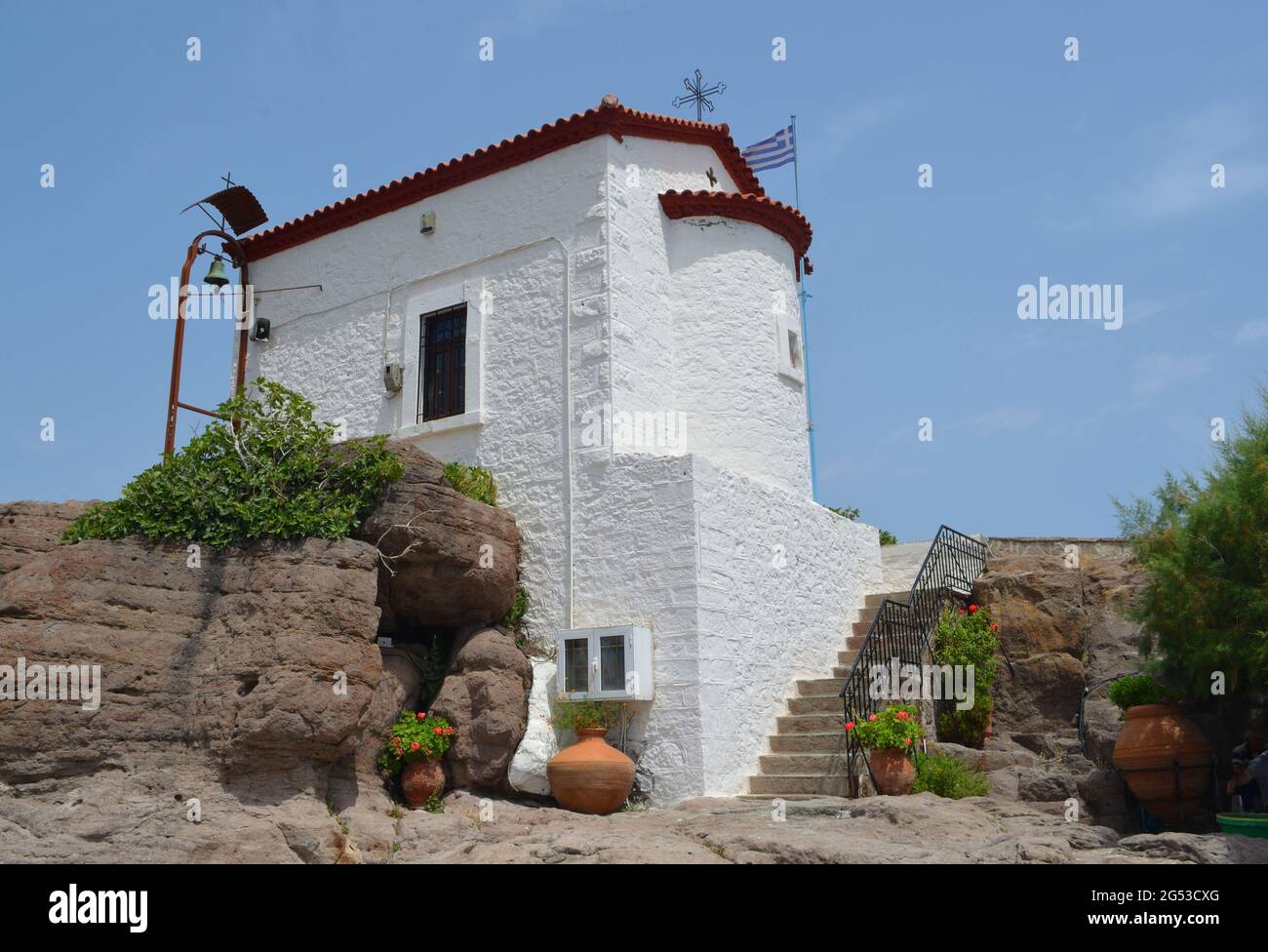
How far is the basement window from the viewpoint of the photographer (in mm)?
13062

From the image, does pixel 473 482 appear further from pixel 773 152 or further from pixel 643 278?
pixel 773 152

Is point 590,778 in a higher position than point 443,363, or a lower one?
lower

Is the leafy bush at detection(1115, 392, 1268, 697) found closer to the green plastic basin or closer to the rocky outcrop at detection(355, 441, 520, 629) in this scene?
the green plastic basin

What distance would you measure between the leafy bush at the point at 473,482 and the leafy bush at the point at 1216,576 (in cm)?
620

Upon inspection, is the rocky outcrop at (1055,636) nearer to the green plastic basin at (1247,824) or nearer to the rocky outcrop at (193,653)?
the green plastic basin at (1247,824)

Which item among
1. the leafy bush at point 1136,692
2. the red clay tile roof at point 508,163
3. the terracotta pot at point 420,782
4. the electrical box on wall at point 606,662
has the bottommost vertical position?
the terracotta pot at point 420,782

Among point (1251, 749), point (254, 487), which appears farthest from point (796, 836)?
point (254, 487)

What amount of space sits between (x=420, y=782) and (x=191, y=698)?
2164mm

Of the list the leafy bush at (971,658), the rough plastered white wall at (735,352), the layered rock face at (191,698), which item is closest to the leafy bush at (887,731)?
the leafy bush at (971,658)

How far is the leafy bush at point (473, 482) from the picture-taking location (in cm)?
1130

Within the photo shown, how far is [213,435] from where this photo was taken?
32.9 ft

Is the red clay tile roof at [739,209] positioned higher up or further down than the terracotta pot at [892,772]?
higher up

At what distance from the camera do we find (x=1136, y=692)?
9898 mm

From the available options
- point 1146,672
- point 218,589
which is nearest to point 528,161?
point 218,589
